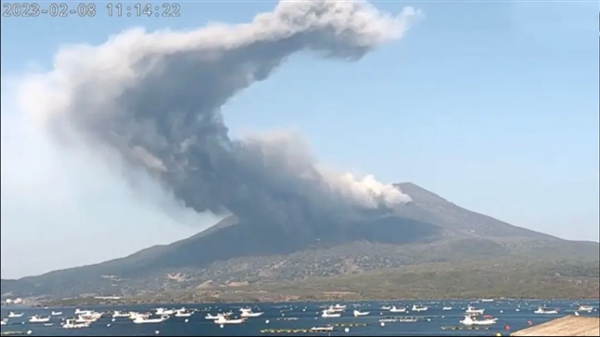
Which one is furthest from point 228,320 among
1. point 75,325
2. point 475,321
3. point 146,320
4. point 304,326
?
point 475,321

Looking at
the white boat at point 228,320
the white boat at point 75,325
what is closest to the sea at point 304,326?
the white boat at point 228,320

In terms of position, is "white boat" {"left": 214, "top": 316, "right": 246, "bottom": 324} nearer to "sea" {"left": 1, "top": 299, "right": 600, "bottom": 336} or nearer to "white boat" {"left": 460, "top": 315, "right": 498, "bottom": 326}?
"sea" {"left": 1, "top": 299, "right": 600, "bottom": 336}

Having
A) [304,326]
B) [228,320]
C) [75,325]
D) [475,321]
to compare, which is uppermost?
[75,325]

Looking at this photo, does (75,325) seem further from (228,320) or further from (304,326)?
(304,326)

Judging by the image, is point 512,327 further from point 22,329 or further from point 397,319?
point 22,329

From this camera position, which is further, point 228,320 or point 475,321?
point 228,320

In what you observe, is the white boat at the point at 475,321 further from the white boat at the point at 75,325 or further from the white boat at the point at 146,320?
the white boat at the point at 75,325

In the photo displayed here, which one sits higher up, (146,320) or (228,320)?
(146,320)

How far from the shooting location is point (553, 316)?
178m

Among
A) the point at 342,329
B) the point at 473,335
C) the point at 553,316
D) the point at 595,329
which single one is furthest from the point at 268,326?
the point at 595,329

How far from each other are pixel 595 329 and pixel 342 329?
62211 millimetres

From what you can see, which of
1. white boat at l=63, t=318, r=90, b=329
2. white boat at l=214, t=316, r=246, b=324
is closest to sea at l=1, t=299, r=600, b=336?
white boat at l=214, t=316, r=246, b=324

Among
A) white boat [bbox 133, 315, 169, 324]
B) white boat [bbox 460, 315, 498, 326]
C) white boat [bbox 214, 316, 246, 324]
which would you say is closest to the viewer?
white boat [bbox 460, 315, 498, 326]

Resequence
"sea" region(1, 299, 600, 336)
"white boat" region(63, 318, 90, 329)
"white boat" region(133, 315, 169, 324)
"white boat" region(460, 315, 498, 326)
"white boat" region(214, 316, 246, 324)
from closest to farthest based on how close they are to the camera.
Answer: "sea" region(1, 299, 600, 336)
"white boat" region(460, 315, 498, 326)
"white boat" region(63, 318, 90, 329)
"white boat" region(214, 316, 246, 324)
"white boat" region(133, 315, 169, 324)
